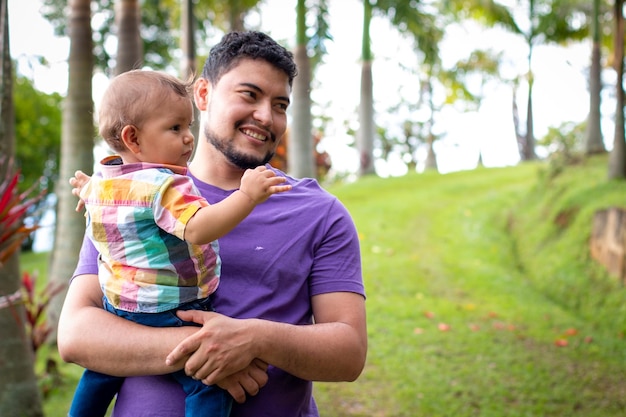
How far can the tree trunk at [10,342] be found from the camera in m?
5.32

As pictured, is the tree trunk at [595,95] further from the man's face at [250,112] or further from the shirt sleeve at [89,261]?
the shirt sleeve at [89,261]

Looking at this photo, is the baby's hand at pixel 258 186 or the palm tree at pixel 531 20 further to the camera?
the palm tree at pixel 531 20

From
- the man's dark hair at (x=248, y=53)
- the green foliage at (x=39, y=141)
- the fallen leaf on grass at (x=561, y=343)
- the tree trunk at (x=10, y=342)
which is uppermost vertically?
the green foliage at (x=39, y=141)

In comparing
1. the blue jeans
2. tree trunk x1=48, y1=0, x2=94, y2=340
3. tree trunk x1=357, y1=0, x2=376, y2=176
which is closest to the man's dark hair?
the blue jeans

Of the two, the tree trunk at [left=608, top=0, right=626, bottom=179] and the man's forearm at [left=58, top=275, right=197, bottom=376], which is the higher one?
the tree trunk at [left=608, top=0, right=626, bottom=179]

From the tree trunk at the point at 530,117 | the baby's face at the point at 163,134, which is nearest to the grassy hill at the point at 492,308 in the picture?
the baby's face at the point at 163,134

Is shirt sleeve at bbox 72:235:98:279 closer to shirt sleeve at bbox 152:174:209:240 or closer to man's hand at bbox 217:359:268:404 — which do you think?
shirt sleeve at bbox 152:174:209:240

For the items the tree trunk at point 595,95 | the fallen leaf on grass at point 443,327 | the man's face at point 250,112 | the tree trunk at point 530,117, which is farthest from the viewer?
the tree trunk at point 530,117

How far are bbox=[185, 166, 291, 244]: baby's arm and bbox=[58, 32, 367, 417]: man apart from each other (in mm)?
288

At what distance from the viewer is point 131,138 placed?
2250 millimetres

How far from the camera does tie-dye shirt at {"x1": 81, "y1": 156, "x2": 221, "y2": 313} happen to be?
210 centimetres

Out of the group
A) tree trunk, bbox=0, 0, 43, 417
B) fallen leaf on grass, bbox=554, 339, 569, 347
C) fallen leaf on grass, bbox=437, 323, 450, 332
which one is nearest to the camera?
tree trunk, bbox=0, 0, 43, 417

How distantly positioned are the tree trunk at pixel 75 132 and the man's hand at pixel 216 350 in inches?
242

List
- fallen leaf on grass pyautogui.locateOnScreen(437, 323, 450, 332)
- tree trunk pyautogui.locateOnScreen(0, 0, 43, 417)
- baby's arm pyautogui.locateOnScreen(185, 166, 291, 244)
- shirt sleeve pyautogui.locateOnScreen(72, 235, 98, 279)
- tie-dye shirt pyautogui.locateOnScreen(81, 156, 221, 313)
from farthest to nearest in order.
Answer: fallen leaf on grass pyautogui.locateOnScreen(437, 323, 450, 332), tree trunk pyautogui.locateOnScreen(0, 0, 43, 417), shirt sleeve pyautogui.locateOnScreen(72, 235, 98, 279), tie-dye shirt pyautogui.locateOnScreen(81, 156, 221, 313), baby's arm pyautogui.locateOnScreen(185, 166, 291, 244)
